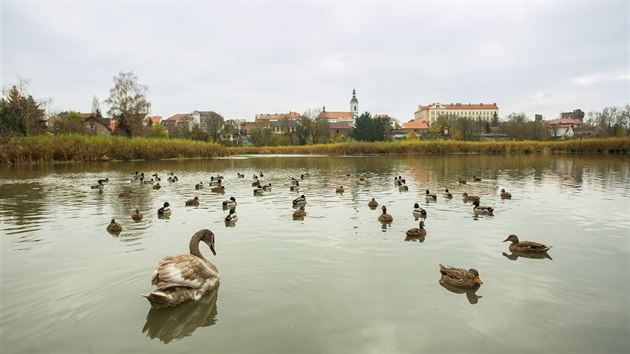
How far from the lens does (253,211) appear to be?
659 inches

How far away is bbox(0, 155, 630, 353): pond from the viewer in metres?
5.96

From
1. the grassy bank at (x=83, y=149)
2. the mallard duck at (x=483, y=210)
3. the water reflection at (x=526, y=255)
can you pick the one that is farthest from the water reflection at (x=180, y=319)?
the grassy bank at (x=83, y=149)

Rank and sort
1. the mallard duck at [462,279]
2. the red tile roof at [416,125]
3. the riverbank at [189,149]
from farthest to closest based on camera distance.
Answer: the red tile roof at [416,125] < the riverbank at [189,149] < the mallard duck at [462,279]

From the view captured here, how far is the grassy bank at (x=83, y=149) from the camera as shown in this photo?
44.4 m

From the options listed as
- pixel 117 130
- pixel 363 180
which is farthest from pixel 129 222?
pixel 117 130

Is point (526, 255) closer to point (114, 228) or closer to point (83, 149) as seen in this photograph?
point (114, 228)

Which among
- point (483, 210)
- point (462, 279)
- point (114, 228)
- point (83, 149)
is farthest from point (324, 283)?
point (83, 149)

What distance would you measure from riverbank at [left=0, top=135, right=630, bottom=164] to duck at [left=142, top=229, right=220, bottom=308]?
46977mm

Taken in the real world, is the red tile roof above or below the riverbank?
above

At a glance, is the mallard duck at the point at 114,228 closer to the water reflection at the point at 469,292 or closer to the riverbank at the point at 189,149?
the water reflection at the point at 469,292

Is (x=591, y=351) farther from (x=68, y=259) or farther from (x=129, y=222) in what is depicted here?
(x=129, y=222)

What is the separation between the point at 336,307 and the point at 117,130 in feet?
285

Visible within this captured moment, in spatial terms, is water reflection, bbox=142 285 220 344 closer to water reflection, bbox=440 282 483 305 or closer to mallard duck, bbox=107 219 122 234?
water reflection, bbox=440 282 483 305

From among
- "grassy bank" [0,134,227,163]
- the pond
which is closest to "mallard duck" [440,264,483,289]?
the pond
